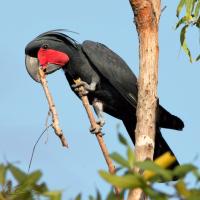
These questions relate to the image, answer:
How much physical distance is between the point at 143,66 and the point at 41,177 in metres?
1.90

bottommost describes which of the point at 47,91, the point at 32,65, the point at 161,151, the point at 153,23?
the point at 161,151

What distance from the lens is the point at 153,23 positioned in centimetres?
312

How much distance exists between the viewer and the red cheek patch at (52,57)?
467 cm

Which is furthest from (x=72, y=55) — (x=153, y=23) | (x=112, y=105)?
(x=153, y=23)

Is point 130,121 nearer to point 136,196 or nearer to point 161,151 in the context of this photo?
point 161,151

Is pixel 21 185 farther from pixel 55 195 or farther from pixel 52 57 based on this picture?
pixel 52 57

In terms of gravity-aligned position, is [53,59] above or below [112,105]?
above

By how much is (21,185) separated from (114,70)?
3487 millimetres

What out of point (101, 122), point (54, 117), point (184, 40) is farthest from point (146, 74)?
point (101, 122)

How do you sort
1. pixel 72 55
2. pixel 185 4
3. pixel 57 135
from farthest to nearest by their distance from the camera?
pixel 72 55 → pixel 185 4 → pixel 57 135

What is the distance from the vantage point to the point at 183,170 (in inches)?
40.8

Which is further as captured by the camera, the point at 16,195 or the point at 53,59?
the point at 53,59

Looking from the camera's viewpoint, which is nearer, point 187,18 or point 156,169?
point 156,169

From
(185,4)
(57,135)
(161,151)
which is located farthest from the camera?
(161,151)
